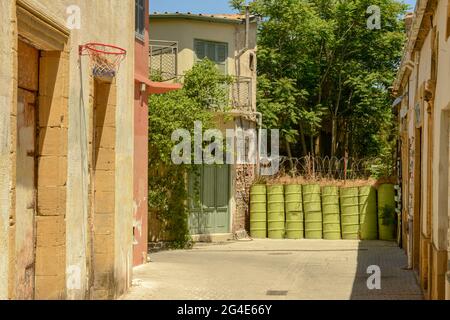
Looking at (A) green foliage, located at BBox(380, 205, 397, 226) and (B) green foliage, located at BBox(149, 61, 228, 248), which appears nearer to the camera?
(B) green foliage, located at BBox(149, 61, 228, 248)

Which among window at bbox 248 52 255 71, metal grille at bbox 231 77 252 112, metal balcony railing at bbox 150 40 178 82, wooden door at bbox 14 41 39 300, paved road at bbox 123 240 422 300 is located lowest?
paved road at bbox 123 240 422 300

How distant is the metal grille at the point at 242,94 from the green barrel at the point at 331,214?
3.57m

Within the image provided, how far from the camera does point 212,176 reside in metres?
23.1

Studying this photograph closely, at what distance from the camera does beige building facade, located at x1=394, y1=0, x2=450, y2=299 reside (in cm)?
973

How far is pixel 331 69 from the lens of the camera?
33.8 metres

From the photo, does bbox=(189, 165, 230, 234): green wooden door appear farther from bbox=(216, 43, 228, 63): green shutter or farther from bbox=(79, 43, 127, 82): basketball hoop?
bbox=(79, 43, 127, 82): basketball hoop

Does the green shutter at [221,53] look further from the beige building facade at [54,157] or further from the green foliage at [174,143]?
the beige building facade at [54,157]

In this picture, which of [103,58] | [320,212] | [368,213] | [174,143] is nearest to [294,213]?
[320,212]

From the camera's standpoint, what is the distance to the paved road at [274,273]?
42.0 ft

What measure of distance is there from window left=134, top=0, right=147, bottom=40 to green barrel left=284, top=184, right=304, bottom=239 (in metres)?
9.00

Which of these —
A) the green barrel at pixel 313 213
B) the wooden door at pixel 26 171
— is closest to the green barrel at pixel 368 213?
the green barrel at pixel 313 213

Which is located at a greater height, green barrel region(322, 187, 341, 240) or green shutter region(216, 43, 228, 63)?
green shutter region(216, 43, 228, 63)

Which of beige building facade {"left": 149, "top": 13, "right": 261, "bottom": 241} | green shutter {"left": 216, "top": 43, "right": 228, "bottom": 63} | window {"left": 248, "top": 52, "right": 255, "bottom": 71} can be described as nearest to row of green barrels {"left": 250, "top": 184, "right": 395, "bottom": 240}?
beige building facade {"left": 149, "top": 13, "right": 261, "bottom": 241}

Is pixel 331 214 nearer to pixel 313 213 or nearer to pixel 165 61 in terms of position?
pixel 313 213
